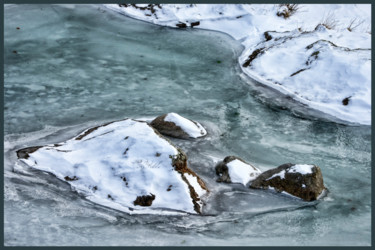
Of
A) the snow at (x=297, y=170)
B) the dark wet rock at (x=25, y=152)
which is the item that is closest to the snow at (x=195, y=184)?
the snow at (x=297, y=170)

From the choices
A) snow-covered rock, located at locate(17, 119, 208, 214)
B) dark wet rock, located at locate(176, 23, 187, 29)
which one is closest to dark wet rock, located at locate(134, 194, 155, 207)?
snow-covered rock, located at locate(17, 119, 208, 214)

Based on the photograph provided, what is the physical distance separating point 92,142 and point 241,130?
201cm

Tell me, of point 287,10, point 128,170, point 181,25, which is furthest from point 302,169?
point 287,10

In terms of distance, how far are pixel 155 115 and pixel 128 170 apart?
1762 millimetres

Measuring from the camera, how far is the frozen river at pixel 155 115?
13.8ft

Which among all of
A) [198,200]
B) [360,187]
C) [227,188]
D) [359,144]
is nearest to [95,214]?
[198,200]

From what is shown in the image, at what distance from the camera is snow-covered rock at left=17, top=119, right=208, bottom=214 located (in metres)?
4.49

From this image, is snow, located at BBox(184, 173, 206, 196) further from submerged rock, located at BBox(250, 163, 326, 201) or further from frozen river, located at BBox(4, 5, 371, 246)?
submerged rock, located at BBox(250, 163, 326, 201)

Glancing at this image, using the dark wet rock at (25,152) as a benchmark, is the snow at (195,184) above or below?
below

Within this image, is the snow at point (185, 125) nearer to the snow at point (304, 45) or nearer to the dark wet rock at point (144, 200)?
the dark wet rock at point (144, 200)

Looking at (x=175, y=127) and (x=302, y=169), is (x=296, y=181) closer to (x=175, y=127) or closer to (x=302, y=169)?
(x=302, y=169)

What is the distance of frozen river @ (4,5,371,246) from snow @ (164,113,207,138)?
165mm

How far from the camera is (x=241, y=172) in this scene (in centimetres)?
498

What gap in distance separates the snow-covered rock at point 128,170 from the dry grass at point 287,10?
18.8ft
